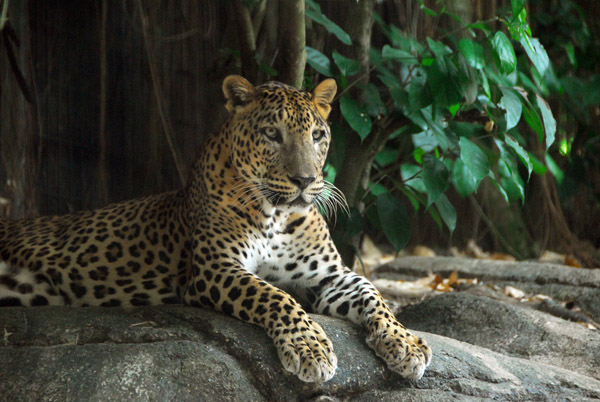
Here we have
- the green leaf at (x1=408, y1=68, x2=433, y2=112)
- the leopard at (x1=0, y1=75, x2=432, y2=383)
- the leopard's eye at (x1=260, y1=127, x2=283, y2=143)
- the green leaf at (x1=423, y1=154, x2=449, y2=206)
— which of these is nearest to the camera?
the leopard at (x1=0, y1=75, x2=432, y2=383)

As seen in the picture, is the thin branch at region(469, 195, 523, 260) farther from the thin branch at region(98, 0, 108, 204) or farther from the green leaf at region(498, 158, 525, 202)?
the thin branch at region(98, 0, 108, 204)

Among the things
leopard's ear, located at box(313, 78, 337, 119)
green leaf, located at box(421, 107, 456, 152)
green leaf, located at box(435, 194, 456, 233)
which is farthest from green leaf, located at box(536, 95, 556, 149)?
leopard's ear, located at box(313, 78, 337, 119)

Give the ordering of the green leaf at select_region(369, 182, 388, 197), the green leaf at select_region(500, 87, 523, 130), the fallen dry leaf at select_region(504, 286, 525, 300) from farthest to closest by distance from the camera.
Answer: the fallen dry leaf at select_region(504, 286, 525, 300), the green leaf at select_region(369, 182, 388, 197), the green leaf at select_region(500, 87, 523, 130)

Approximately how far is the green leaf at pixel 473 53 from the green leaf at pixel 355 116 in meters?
0.88

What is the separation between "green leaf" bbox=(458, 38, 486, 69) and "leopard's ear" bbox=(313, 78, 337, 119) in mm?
1001

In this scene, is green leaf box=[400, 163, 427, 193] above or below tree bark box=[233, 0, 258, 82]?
below

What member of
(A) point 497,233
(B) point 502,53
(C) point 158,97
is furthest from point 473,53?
(A) point 497,233

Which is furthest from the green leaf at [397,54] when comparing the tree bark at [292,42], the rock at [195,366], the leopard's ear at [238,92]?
the rock at [195,366]

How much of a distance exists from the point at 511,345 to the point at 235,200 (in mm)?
2384

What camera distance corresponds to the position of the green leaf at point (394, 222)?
587 centimetres

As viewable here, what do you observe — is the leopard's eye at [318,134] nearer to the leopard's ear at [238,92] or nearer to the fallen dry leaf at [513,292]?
the leopard's ear at [238,92]

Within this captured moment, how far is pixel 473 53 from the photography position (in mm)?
5000

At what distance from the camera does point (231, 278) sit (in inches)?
161

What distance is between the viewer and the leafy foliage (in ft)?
16.9
